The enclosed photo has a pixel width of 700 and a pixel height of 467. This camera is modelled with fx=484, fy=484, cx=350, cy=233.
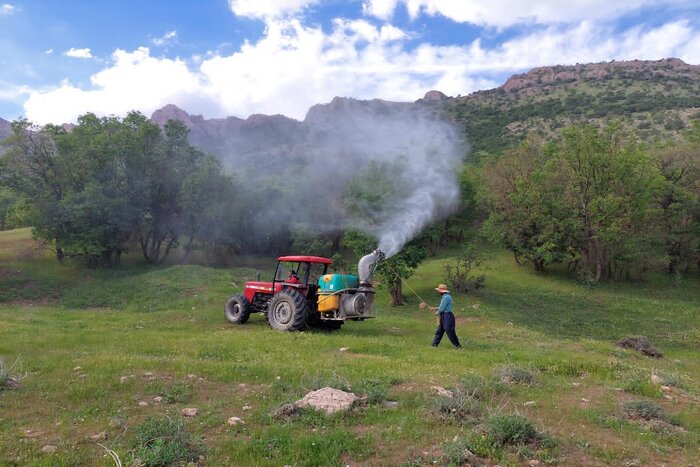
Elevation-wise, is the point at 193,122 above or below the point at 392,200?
above

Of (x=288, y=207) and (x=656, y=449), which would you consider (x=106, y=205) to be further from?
(x=656, y=449)

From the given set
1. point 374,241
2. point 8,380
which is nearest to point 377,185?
point 374,241

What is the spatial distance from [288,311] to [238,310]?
304cm

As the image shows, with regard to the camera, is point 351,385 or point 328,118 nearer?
point 351,385

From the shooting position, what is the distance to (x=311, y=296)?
604 inches

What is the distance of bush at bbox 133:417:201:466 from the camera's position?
494 cm

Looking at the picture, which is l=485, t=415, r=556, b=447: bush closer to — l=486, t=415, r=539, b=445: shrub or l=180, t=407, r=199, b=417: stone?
l=486, t=415, r=539, b=445: shrub

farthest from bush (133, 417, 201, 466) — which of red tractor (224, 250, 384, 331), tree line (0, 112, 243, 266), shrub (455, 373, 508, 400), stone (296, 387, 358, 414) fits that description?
tree line (0, 112, 243, 266)

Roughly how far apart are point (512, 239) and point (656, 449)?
28441mm

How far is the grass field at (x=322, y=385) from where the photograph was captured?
5355mm

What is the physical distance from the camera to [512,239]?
33.0 metres

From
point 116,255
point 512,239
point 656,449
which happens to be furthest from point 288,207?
point 656,449

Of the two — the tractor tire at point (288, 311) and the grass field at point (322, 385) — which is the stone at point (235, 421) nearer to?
the grass field at point (322, 385)

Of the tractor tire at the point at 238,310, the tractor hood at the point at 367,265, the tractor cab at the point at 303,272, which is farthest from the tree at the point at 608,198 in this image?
the tractor tire at the point at 238,310
